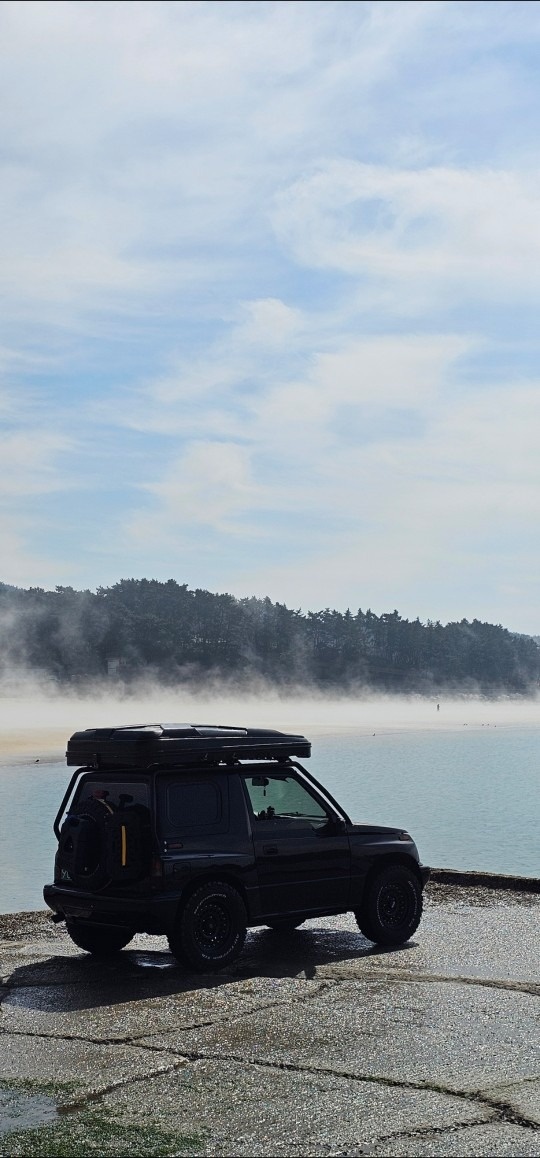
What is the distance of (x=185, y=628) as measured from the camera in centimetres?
18288

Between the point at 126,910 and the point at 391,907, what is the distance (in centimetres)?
286

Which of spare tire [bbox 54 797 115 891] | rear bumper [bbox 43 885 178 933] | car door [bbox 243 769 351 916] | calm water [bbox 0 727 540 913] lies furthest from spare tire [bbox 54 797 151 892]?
calm water [bbox 0 727 540 913]

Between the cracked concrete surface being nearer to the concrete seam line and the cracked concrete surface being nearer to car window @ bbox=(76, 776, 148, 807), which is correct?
the concrete seam line

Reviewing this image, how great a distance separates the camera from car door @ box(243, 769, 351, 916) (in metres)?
11.4

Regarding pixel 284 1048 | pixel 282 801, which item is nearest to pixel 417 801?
pixel 282 801

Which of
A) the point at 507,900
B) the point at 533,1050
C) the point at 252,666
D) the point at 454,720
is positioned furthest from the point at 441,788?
the point at 252,666

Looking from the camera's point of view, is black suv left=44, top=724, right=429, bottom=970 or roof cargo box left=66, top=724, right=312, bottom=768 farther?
roof cargo box left=66, top=724, right=312, bottom=768

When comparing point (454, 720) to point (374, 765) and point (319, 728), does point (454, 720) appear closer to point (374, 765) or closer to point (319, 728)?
point (319, 728)

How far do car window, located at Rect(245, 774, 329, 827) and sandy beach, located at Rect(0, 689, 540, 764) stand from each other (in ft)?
228

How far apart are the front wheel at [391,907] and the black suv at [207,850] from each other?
1 centimetres

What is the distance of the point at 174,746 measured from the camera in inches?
430

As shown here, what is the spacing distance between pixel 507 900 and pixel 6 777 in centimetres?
4384

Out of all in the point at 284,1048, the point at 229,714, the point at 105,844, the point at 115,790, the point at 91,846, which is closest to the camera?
the point at 284,1048

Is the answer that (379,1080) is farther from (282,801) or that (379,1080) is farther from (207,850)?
(282,801)
